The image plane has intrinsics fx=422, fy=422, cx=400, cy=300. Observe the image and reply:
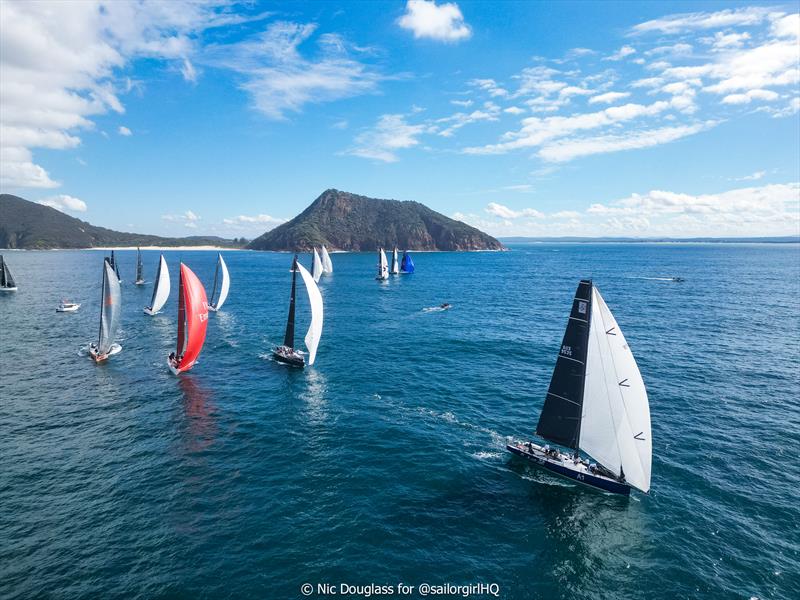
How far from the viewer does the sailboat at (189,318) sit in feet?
163

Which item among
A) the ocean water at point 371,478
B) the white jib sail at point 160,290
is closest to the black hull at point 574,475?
the ocean water at point 371,478

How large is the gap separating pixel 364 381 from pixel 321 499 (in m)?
22.7

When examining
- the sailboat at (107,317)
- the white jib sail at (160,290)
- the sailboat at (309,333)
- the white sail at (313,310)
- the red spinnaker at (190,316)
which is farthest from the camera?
the white jib sail at (160,290)

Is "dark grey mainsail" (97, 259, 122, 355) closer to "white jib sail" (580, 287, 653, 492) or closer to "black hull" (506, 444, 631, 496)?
"black hull" (506, 444, 631, 496)

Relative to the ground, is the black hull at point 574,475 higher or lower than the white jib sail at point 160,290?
lower

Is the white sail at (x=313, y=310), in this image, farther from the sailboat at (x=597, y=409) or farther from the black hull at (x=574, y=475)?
the sailboat at (x=597, y=409)

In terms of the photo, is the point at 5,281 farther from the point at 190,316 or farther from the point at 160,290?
the point at 190,316

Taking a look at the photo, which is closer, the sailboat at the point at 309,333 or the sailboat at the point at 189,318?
the sailboat at the point at 189,318

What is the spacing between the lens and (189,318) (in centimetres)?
4984

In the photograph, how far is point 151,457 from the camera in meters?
33.6

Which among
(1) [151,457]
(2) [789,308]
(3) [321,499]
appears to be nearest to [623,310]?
(2) [789,308]

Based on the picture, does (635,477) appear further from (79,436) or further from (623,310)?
(623,310)

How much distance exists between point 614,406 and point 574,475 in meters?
5.87

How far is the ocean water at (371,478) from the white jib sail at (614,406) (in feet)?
9.38
